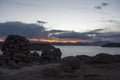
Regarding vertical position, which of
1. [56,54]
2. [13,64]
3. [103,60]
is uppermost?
[56,54]

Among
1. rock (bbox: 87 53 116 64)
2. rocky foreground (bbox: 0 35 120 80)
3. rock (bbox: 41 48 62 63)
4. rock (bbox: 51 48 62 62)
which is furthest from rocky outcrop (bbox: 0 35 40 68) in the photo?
rock (bbox: 87 53 116 64)

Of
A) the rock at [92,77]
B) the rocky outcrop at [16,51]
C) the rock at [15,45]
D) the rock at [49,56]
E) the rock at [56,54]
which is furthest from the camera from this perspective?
the rock at [56,54]

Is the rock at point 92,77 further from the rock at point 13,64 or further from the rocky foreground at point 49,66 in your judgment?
the rock at point 13,64

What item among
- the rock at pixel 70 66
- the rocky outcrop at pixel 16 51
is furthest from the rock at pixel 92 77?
the rocky outcrop at pixel 16 51

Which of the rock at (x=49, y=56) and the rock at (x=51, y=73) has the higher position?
the rock at (x=49, y=56)

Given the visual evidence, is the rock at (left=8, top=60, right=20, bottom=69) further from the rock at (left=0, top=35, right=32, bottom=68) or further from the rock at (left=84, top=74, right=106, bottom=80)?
the rock at (left=84, top=74, right=106, bottom=80)

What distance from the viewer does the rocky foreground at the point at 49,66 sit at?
1077 inches

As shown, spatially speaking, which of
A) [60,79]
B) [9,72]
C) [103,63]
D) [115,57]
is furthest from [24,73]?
[115,57]

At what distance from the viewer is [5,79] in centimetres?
2667

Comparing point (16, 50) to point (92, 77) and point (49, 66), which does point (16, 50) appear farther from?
point (92, 77)

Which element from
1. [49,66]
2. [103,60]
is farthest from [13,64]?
[103,60]

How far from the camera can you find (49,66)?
3192 centimetres

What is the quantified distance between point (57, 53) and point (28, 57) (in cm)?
669

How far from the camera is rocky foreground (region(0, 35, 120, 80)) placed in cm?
2736
